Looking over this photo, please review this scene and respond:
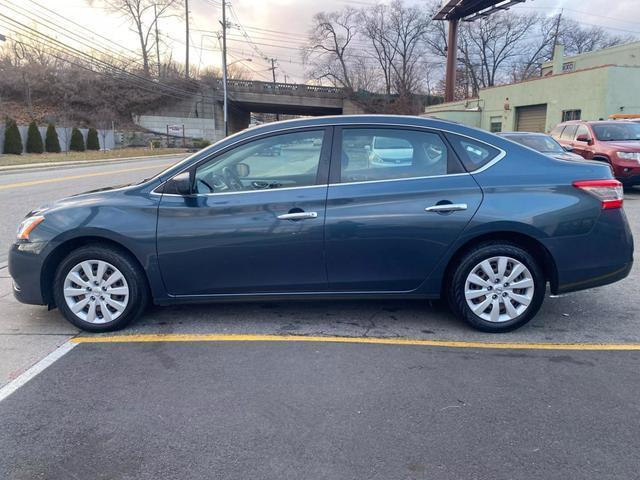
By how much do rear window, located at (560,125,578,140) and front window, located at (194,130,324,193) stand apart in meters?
12.2

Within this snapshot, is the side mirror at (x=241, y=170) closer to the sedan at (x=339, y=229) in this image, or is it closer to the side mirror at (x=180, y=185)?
the sedan at (x=339, y=229)

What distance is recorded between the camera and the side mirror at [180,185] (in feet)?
12.9

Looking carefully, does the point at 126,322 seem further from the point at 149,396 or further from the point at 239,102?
the point at 239,102

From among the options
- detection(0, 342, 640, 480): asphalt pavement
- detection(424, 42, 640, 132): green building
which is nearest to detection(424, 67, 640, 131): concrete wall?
detection(424, 42, 640, 132): green building

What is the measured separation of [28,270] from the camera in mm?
4023

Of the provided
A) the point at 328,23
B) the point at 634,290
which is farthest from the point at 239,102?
A: the point at 634,290

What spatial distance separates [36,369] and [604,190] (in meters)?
4.47

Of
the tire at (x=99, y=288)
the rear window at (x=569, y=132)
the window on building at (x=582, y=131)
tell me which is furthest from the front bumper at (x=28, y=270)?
the rear window at (x=569, y=132)

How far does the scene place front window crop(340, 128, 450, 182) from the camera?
13.1ft

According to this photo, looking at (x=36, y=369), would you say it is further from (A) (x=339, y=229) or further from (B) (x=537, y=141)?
(B) (x=537, y=141)

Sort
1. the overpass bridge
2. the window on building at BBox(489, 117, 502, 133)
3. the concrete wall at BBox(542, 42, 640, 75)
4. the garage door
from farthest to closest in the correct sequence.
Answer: the overpass bridge
the window on building at BBox(489, 117, 502, 133)
the concrete wall at BBox(542, 42, 640, 75)
the garage door

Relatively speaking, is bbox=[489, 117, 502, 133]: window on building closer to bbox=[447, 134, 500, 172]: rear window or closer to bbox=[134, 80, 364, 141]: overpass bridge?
bbox=[134, 80, 364, 141]: overpass bridge

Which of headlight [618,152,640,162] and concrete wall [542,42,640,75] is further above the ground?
concrete wall [542,42,640,75]

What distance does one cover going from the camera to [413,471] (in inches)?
95.3
